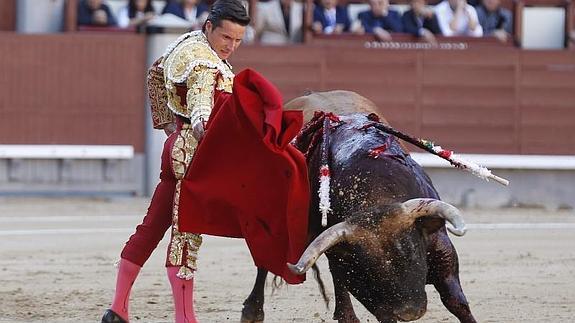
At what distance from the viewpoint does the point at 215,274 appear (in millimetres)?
6184

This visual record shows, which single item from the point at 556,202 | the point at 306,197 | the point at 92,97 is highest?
the point at 306,197

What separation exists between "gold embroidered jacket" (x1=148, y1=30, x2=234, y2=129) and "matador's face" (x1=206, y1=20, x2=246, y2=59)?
0.07ft

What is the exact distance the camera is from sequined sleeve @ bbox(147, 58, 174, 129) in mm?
4273

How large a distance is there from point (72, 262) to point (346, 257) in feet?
9.96

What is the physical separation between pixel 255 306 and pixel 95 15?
569 cm

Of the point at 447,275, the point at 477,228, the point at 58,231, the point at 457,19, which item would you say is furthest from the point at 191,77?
the point at 457,19

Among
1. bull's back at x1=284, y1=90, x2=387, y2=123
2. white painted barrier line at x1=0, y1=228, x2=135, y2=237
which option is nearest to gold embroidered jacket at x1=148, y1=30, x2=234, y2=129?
bull's back at x1=284, y1=90, x2=387, y2=123

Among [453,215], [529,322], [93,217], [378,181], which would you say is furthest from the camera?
[93,217]

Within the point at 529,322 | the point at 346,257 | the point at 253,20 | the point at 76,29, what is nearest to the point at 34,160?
the point at 76,29

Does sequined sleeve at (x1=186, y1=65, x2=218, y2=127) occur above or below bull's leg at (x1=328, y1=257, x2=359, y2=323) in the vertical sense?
above

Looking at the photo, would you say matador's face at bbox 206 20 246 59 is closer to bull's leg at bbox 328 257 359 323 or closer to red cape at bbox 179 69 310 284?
red cape at bbox 179 69 310 284

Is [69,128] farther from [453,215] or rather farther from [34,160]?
[453,215]

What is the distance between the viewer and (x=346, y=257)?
383 centimetres

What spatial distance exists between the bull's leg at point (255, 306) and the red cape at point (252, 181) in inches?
32.1
